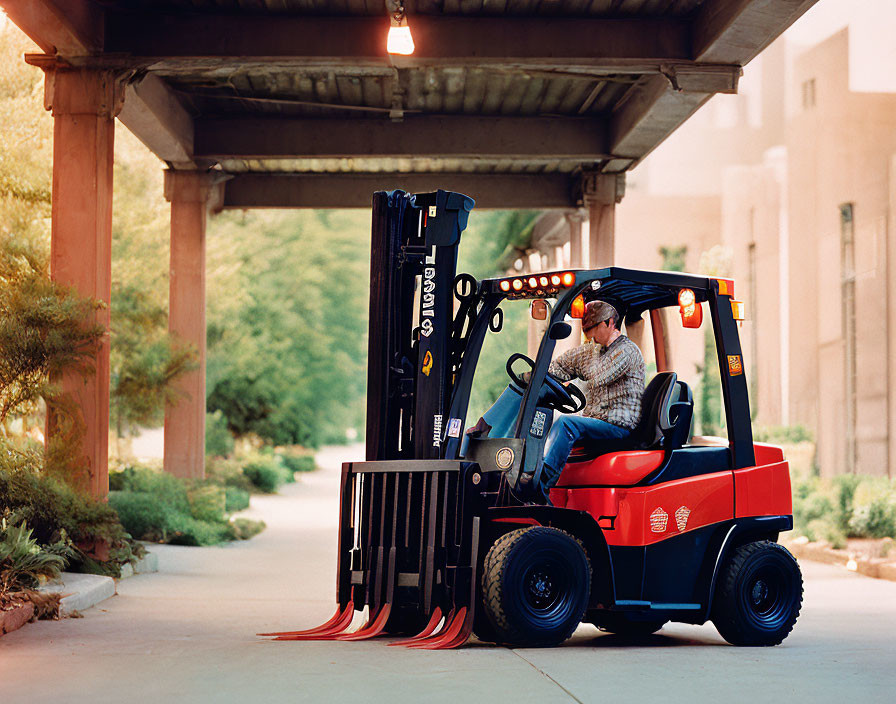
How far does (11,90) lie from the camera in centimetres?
1644

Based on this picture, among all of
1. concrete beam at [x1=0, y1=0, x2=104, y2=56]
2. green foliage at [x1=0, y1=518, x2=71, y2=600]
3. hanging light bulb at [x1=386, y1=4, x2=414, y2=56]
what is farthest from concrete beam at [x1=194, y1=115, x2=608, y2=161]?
green foliage at [x1=0, y1=518, x2=71, y2=600]

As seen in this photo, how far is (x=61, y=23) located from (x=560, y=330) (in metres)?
7.23

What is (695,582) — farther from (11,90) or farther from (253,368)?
(253,368)

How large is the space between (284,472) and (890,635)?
26527mm

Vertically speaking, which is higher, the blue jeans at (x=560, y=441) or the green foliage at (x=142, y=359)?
the green foliage at (x=142, y=359)

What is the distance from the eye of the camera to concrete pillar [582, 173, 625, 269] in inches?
770

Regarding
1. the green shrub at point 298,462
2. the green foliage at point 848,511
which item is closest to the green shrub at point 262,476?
the green shrub at point 298,462

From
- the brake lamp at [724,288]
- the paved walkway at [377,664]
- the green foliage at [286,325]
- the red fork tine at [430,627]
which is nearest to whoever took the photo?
the paved walkway at [377,664]

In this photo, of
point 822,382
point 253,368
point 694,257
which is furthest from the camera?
point 694,257

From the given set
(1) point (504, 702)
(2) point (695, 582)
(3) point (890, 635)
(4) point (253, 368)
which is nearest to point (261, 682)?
(1) point (504, 702)

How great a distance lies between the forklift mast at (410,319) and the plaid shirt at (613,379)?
2.83 feet

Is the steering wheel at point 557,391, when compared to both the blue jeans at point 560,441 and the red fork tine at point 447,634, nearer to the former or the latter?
the blue jeans at point 560,441

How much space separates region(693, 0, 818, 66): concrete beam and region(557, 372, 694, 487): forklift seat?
15.0 feet

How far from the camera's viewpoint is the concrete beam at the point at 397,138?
58.5ft
